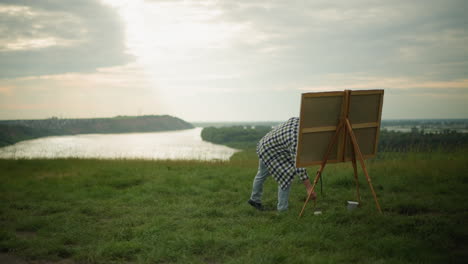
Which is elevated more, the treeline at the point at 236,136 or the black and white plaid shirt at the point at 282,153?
the black and white plaid shirt at the point at 282,153

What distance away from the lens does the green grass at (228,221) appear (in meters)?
3.75

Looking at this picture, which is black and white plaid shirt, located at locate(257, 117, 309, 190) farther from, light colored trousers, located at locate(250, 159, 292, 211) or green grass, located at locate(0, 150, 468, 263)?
green grass, located at locate(0, 150, 468, 263)

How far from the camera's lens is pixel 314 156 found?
5027 mm

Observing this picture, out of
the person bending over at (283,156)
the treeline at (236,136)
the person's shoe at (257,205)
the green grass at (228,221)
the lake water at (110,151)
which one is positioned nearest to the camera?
the green grass at (228,221)

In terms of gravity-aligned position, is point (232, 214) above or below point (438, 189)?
below

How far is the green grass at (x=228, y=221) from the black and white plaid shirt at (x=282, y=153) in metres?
0.65

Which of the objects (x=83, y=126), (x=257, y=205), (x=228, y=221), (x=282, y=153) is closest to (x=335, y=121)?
(x=282, y=153)

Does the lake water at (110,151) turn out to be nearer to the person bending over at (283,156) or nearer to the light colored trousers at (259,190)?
the light colored trousers at (259,190)

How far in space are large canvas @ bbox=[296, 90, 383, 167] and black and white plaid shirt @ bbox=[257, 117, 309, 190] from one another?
240mm

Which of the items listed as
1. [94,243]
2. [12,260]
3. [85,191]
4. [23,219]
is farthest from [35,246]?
[85,191]

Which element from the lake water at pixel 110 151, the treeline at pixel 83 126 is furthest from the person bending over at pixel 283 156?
the treeline at pixel 83 126

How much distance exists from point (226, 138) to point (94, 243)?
66.2m

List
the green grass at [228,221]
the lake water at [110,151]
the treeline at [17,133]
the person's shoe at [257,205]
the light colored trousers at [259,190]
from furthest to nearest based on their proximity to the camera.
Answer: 1. the treeline at [17,133]
2. the lake water at [110,151]
3. the person's shoe at [257,205]
4. the light colored trousers at [259,190]
5. the green grass at [228,221]

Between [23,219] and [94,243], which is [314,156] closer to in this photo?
[94,243]
